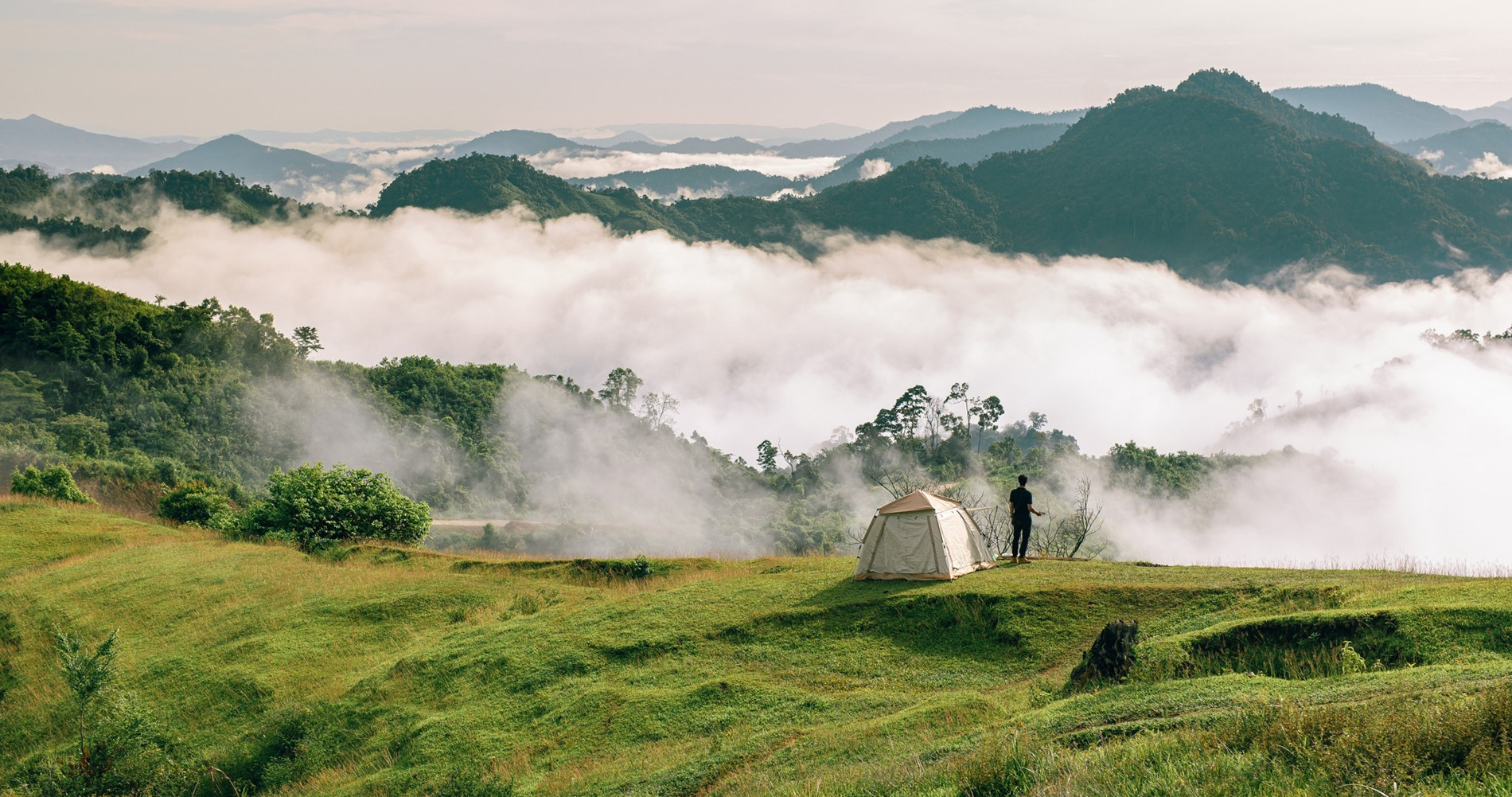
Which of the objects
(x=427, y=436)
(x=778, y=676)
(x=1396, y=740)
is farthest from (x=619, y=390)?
(x=1396, y=740)

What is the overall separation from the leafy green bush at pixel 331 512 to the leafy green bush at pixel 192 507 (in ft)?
13.8

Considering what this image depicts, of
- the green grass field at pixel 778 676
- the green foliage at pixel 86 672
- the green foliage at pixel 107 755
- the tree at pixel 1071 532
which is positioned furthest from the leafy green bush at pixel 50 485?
the tree at pixel 1071 532

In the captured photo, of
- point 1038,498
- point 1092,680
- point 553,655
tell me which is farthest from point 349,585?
point 1038,498

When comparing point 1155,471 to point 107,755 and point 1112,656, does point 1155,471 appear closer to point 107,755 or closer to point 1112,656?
point 1112,656

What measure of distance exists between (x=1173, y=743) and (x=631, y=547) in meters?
61.8

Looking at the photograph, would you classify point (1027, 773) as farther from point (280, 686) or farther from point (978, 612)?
point (280, 686)

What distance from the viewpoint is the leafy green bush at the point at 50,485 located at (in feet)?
129

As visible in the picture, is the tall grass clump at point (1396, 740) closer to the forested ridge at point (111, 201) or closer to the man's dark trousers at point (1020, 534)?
the man's dark trousers at point (1020, 534)

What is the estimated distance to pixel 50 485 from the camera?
39906 mm

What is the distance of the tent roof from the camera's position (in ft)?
70.8

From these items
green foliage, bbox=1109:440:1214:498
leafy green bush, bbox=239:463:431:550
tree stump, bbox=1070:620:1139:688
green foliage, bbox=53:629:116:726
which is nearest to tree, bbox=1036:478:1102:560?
green foliage, bbox=1109:440:1214:498

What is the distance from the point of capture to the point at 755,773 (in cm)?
1318

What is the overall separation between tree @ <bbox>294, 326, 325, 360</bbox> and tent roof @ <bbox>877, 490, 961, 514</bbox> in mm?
80723

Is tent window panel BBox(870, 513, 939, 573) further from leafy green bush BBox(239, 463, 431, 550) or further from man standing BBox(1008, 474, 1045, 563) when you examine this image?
leafy green bush BBox(239, 463, 431, 550)
